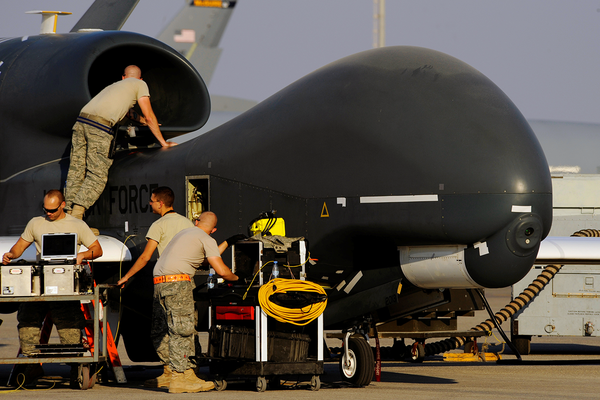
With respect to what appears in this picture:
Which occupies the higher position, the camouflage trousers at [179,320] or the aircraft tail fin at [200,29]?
the aircraft tail fin at [200,29]

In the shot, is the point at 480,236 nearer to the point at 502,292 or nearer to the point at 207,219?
the point at 207,219

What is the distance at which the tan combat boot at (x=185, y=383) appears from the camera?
7730mm

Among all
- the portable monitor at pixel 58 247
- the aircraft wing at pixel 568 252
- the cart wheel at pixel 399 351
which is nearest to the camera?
the portable monitor at pixel 58 247

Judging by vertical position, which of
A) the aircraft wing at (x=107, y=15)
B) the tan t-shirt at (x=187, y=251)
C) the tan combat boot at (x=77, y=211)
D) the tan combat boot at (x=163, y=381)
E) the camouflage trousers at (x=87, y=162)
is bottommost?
the tan combat boot at (x=163, y=381)

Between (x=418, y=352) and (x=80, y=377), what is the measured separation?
19.3 feet

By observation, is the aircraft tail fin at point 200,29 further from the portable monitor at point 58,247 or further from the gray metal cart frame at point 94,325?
the gray metal cart frame at point 94,325

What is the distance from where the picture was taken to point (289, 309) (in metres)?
7.60

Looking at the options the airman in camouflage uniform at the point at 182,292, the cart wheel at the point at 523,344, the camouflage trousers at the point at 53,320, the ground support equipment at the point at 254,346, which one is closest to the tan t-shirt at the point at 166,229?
the airman in camouflage uniform at the point at 182,292

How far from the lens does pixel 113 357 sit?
911 cm

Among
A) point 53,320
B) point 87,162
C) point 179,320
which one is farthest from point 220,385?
point 87,162

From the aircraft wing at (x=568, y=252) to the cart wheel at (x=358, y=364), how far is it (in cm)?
385

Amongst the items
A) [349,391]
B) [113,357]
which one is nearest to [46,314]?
[113,357]

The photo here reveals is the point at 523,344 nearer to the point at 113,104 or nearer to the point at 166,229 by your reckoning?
the point at 166,229

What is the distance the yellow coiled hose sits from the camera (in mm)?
7539
